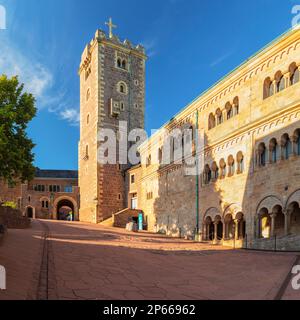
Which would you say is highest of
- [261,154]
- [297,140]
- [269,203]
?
[297,140]

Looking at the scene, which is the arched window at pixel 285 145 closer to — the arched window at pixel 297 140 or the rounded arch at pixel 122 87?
the arched window at pixel 297 140

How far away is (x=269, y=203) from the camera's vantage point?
16.5m

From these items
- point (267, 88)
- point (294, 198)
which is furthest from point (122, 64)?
point (294, 198)

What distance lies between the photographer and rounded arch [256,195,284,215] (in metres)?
15.9

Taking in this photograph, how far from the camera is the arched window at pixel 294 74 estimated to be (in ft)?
51.9

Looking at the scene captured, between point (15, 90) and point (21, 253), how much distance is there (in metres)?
9.63

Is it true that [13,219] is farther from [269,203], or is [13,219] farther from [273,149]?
[273,149]

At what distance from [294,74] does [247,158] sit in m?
5.31

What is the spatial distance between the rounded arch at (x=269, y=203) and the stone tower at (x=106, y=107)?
2302 centimetres

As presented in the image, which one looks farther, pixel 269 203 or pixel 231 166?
pixel 231 166

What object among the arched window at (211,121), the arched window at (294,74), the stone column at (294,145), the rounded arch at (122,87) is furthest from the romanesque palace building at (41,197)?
the arched window at (294,74)

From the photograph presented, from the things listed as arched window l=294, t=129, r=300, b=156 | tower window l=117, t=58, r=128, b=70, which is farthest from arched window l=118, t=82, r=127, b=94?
arched window l=294, t=129, r=300, b=156

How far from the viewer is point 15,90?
1548 cm
